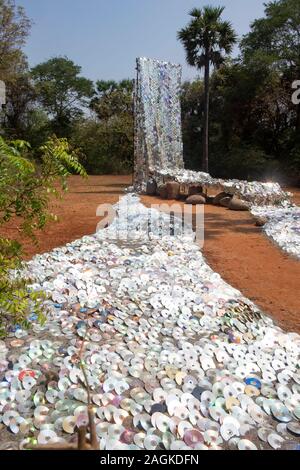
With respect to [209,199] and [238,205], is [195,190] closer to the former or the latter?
[209,199]

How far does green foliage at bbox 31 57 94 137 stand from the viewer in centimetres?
2581

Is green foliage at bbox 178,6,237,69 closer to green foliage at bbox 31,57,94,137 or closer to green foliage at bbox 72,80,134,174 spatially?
green foliage at bbox 72,80,134,174

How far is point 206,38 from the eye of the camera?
1558 cm

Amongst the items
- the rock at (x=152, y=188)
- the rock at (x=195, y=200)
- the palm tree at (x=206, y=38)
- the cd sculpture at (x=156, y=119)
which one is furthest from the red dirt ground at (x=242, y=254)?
the palm tree at (x=206, y=38)

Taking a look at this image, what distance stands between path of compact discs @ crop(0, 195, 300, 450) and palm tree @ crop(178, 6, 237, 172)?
13318 mm

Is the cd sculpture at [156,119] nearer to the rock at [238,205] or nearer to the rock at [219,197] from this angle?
the rock at [219,197]

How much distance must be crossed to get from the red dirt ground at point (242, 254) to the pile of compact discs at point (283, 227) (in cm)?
16

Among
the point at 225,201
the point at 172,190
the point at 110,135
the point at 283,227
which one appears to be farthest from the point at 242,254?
the point at 110,135

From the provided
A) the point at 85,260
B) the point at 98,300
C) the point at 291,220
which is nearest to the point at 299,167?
the point at 291,220

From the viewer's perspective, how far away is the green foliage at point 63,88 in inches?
1016

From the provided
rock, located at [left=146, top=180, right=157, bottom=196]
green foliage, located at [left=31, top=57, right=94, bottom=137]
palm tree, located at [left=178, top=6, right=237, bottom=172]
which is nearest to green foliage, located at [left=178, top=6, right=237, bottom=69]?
palm tree, located at [left=178, top=6, right=237, bottom=172]

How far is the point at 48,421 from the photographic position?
2354mm

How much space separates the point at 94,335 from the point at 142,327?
1.36 ft
